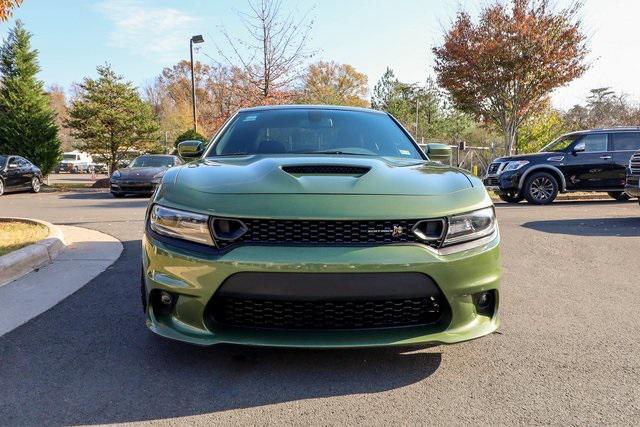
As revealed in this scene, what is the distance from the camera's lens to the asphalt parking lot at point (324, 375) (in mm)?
2135

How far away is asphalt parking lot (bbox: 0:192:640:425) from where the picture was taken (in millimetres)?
2135

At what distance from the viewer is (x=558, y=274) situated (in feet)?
16.0

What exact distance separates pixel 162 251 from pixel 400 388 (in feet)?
4.40

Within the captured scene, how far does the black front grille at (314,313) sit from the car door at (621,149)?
12065 millimetres

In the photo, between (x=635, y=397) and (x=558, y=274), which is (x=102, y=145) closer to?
(x=558, y=274)

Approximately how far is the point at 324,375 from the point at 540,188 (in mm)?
11246

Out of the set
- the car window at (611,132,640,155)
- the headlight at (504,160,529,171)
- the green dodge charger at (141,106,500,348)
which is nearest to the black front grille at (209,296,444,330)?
the green dodge charger at (141,106,500,348)

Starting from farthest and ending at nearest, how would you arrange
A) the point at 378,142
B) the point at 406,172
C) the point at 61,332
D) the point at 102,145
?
the point at 102,145 < the point at 378,142 < the point at 61,332 < the point at 406,172

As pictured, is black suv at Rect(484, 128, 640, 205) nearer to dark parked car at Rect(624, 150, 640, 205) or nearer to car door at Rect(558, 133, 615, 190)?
car door at Rect(558, 133, 615, 190)

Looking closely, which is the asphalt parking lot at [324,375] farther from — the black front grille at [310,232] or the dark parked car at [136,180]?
the dark parked car at [136,180]

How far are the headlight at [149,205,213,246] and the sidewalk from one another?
149 centimetres

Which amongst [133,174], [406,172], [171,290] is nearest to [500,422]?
[406,172]

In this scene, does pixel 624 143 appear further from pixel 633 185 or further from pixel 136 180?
pixel 136 180

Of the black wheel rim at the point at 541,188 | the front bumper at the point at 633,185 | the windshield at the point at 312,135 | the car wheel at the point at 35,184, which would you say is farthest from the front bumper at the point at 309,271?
the car wheel at the point at 35,184
